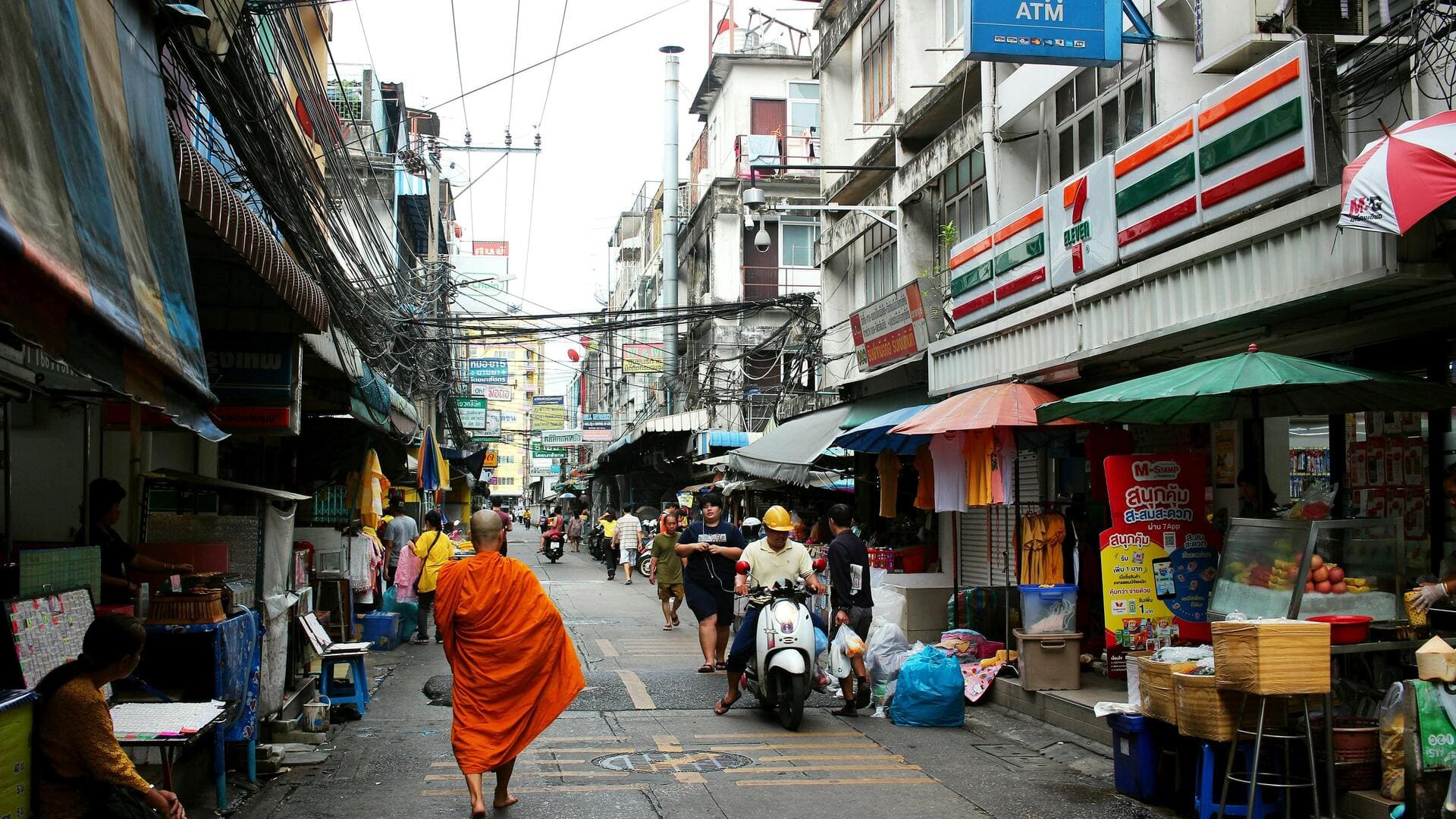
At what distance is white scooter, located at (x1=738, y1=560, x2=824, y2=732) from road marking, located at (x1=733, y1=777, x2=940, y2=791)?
1566mm

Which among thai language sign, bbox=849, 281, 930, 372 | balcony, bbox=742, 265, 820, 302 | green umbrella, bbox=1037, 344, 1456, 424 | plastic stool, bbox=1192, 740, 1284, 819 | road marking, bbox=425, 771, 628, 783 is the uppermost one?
balcony, bbox=742, 265, 820, 302

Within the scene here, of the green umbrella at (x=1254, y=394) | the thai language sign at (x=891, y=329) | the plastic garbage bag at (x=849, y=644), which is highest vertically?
the thai language sign at (x=891, y=329)

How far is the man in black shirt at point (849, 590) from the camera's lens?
10.0m

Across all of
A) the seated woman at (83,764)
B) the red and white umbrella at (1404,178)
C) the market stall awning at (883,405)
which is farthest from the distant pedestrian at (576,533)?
the seated woman at (83,764)

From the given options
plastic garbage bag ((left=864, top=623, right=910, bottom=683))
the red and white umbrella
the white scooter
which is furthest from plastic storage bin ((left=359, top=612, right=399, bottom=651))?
the red and white umbrella

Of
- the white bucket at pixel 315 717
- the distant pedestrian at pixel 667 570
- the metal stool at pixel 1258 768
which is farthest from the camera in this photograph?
the distant pedestrian at pixel 667 570

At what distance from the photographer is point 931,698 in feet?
31.3

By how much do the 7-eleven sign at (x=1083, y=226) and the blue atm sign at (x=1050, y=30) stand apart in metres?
0.96

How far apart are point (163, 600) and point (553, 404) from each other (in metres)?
42.6

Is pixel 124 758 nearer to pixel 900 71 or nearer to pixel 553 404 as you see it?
pixel 900 71

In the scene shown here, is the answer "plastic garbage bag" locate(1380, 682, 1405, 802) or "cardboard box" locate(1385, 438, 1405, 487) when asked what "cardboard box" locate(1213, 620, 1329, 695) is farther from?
"cardboard box" locate(1385, 438, 1405, 487)

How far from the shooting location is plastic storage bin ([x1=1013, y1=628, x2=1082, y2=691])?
9.85m

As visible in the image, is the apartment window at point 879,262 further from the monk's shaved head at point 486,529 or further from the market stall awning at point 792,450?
the monk's shaved head at point 486,529

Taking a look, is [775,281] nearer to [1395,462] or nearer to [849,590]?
[849,590]
